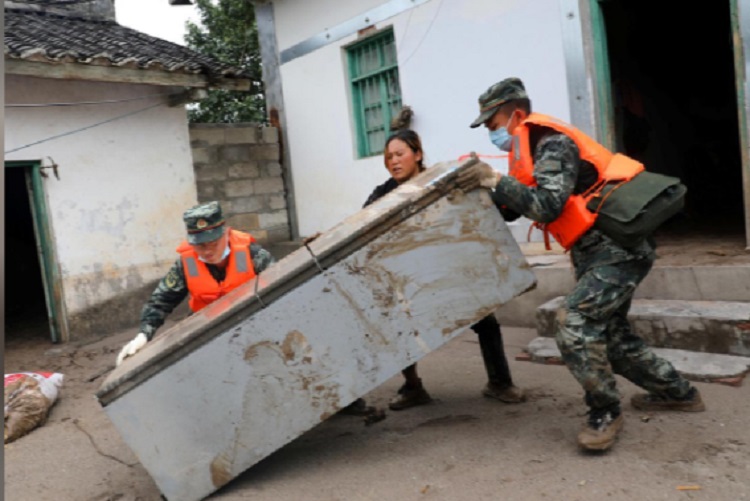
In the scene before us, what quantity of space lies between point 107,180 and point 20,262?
4.63 m

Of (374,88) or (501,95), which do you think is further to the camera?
(374,88)

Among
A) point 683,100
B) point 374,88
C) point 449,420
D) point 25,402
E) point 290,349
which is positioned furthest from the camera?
point 683,100

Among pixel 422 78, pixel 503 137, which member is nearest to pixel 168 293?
pixel 503 137

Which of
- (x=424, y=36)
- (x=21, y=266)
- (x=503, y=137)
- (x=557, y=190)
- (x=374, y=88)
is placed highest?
(x=424, y=36)

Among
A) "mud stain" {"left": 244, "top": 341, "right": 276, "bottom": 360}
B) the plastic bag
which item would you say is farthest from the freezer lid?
the plastic bag

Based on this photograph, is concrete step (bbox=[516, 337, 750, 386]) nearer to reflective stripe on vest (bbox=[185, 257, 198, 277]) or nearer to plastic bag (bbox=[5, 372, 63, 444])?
reflective stripe on vest (bbox=[185, 257, 198, 277])

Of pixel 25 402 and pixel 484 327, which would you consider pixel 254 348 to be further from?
pixel 25 402

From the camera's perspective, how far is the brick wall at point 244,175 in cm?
755

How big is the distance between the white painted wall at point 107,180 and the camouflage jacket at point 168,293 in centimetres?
365

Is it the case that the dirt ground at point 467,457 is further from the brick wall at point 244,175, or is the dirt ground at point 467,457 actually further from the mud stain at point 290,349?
the brick wall at point 244,175

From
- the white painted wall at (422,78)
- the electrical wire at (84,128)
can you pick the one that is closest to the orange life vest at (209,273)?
the white painted wall at (422,78)

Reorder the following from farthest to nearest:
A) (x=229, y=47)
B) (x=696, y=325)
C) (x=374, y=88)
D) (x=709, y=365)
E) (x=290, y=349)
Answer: (x=229, y=47), (x=374, y=88), (x=696, y=325), (x=709, y=365), (x=290, y=349)

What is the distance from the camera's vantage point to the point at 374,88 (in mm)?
6930

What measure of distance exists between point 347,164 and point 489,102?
4675 mm
